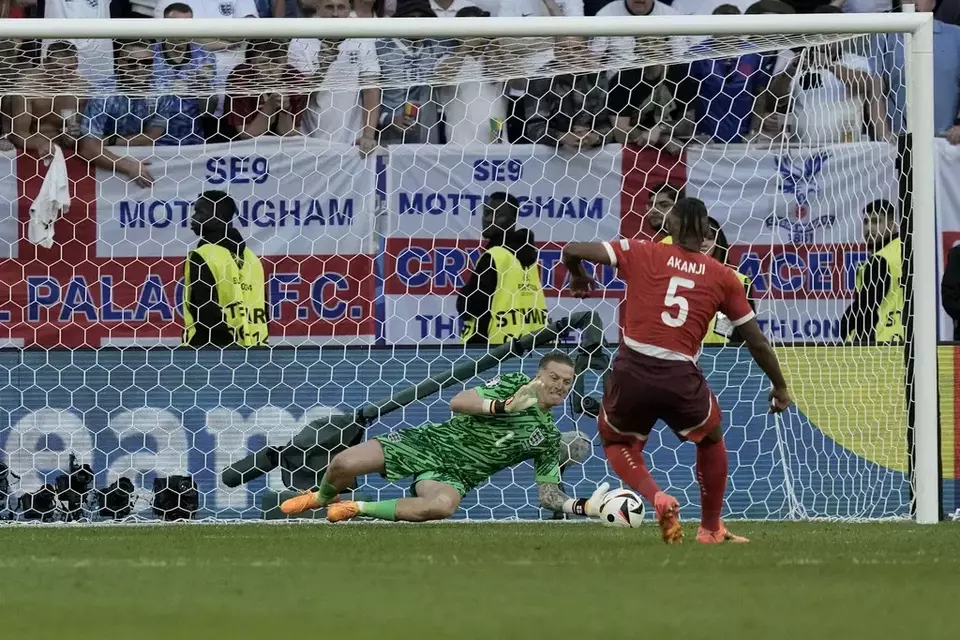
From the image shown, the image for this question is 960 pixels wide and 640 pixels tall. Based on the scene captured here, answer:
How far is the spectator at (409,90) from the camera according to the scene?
1034 cm

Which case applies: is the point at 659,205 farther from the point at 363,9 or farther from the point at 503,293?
the point at 363,9

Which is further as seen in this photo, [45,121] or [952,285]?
[952,285]

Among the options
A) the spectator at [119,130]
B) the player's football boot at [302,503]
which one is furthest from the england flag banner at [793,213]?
the spectator at [119,130]

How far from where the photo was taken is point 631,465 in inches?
302

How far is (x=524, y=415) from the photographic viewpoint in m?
9.26

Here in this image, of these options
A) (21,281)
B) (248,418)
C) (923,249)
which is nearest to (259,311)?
(248,418)

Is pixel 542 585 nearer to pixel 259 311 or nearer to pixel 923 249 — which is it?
pixel 923 249

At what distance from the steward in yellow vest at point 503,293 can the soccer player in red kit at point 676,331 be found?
3007mm

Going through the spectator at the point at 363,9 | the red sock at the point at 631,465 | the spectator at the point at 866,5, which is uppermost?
the spectator at the point at 866,5

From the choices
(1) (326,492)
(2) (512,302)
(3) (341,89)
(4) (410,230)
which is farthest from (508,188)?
(1) (326,492)

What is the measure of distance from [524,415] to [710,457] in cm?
186

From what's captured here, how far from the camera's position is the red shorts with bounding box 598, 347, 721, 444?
7.38 metres

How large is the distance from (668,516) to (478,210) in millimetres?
4460

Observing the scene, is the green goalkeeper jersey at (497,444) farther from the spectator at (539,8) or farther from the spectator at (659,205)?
the spectator at (539,8)
